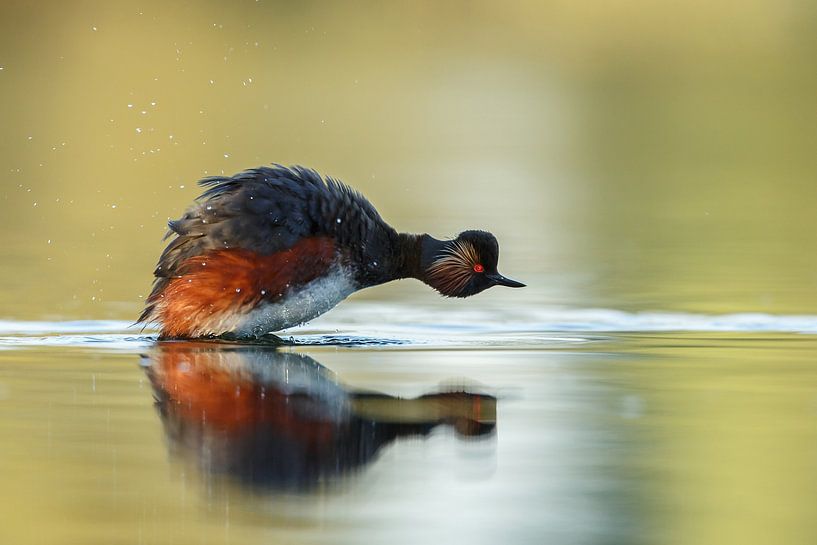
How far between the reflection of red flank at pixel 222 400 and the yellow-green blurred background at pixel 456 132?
7.62 ft

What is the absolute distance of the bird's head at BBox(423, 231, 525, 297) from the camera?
10258mm

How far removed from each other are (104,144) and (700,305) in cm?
1564

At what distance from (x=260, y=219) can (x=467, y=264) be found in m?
1.52

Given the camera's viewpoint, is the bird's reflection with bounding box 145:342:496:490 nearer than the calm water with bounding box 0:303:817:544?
No

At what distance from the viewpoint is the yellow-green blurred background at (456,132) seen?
43.3 ft

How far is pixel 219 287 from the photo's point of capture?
934 centimetres

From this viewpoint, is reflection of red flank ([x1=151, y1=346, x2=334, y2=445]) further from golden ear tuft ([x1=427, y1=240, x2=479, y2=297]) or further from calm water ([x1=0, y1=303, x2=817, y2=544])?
golden ear tuft ([x1=427, y1=240, x2=479, y2=297])

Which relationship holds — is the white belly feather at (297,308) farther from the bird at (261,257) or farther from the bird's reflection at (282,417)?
the bird's reflection at (282,417)

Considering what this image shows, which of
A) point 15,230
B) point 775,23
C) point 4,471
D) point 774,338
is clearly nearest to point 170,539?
point 4,471

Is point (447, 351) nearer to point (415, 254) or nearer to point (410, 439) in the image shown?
point (415, 254)

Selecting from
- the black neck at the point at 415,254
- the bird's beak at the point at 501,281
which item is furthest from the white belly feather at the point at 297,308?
the bird's beak at the point at 501,281

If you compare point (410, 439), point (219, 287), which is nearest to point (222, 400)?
point (410, 439)

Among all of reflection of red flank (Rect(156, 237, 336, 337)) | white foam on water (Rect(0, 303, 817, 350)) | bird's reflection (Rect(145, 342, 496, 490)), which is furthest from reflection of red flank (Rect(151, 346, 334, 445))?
white foam on water (Rect(0, 303, 817, 350))

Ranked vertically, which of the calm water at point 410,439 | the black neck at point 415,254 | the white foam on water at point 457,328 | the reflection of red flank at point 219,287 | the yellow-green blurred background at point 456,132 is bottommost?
the calm water at point 410,439
